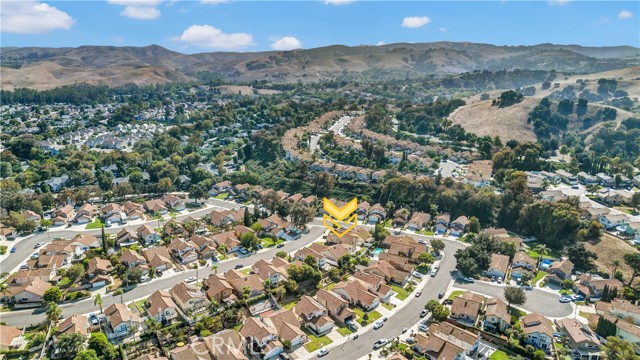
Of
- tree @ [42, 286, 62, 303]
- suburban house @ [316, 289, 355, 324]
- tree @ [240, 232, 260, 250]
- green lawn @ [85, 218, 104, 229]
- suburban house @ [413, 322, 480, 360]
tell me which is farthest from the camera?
green lawn @ [85, 218, 104, 229]

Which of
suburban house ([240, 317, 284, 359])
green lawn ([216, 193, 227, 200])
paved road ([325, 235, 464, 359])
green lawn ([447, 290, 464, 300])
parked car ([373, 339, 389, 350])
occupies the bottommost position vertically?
green lawn ([447, 290, 464, 300])

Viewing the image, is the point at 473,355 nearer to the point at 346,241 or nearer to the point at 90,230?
the point at 346,241

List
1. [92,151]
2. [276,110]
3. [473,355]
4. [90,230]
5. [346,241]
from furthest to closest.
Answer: [276,110] < [92,151] < [90,230] < [346,241] < [473,355]

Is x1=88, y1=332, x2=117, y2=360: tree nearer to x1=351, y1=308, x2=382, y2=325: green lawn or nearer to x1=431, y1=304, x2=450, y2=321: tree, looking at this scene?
x1=351, y1=308, x2=382, y2=325: green lawn

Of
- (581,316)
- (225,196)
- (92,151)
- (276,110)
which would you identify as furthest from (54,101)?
(581,316)

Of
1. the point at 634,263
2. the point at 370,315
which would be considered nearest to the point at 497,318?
the point at 370,315

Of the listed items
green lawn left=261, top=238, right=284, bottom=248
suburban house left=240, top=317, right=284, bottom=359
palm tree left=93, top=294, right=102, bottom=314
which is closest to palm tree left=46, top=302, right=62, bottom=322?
palm tree left=93, top=294, right=102, bottom=314
